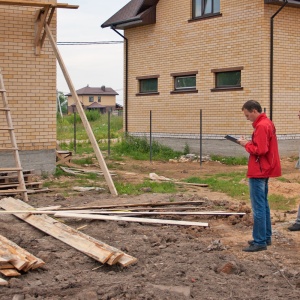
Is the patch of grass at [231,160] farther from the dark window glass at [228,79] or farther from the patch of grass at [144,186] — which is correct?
the patch of grass at [144,186]

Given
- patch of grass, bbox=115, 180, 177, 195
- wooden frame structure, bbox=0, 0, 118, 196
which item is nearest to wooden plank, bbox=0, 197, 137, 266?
wooden frame structure, bbox=0, 0, 118, 196

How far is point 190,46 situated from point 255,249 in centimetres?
1349

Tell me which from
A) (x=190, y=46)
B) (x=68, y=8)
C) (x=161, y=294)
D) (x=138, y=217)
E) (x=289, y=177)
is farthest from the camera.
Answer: (x=190, y=46)

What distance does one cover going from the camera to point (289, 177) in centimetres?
1357

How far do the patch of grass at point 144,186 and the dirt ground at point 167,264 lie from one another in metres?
1.84

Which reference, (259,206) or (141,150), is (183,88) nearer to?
(141,150)

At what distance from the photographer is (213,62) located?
18.6m

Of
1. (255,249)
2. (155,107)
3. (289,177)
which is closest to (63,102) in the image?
(155,107)

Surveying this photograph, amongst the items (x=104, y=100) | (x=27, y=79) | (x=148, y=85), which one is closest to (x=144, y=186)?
(x=27, y=79)

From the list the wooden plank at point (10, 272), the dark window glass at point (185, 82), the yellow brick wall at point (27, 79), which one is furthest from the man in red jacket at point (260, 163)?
the dark window glass at point (185, 82)

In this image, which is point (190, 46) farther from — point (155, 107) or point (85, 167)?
point (85, 167)

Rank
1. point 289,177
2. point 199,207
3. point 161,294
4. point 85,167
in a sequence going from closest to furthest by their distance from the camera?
point 161,294
point 199,207
point 289,177
point 85,167

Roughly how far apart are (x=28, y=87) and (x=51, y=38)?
1.40m

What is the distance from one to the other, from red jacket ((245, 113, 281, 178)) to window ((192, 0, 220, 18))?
12.7 meters
